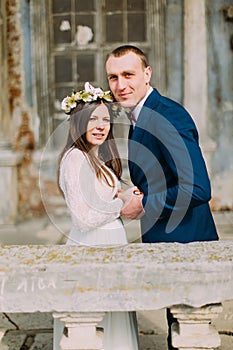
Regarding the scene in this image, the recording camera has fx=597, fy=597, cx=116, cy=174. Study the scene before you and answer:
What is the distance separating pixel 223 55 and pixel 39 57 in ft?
6.59

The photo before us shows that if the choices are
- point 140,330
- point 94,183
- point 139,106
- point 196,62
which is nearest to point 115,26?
point 196,62

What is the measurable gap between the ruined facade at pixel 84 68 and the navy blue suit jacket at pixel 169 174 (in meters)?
3.60

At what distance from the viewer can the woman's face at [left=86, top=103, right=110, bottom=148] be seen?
2887 mm

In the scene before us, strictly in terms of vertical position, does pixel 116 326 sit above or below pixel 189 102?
below

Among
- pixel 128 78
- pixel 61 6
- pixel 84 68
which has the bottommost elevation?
pixel 128 78

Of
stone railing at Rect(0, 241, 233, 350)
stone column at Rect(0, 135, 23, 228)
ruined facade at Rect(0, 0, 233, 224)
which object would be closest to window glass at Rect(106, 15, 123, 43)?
ruined facade at Rect(0, 0, 233, 224)

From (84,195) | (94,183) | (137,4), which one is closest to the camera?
(84,195)

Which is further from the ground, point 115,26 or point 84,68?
point 115,26

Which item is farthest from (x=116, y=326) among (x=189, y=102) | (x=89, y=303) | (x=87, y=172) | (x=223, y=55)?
(x=223, y=55)

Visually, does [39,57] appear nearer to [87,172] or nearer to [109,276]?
[87,172]

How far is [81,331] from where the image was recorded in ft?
8.10

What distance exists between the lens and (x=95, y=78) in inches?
262

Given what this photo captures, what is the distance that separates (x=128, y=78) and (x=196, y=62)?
147 inches

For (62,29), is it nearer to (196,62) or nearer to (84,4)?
(84,4)
